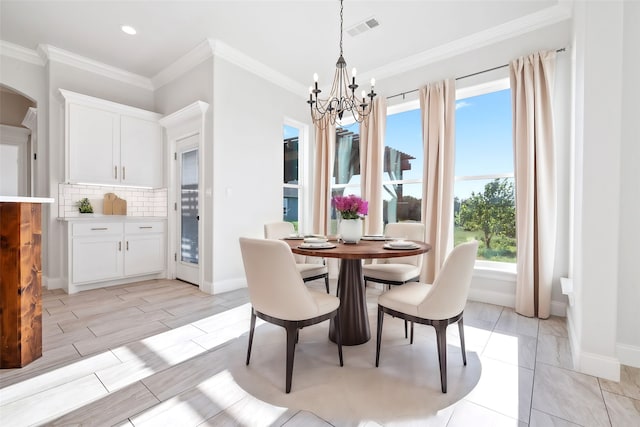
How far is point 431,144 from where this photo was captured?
3.46m

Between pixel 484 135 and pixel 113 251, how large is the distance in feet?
16.4

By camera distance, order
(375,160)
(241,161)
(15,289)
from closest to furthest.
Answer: (15,289)
(241,161)
(375,160)

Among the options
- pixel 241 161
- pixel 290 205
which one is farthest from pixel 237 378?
pixel 290 205

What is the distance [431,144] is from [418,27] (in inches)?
50.4

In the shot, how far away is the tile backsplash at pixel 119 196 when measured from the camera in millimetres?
3787

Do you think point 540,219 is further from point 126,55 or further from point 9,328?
point 126,55

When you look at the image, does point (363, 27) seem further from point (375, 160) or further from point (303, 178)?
point (303, 178)

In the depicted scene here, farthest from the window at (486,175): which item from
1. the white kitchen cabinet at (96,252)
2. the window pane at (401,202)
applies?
the white kitchen cabinet at (96,252)

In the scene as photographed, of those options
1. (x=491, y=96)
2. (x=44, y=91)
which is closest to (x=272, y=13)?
(x=491, y=96)

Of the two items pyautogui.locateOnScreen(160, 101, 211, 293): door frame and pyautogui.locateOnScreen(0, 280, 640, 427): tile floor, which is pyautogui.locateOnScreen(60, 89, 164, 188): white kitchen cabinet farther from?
pyautogui.locateOnScreen(0, 280, 640, 427): tile floor

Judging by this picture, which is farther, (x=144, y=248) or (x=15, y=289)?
(x=144, y=248)

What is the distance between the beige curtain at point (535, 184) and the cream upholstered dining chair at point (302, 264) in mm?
2015

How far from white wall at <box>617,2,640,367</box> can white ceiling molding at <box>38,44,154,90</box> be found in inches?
217

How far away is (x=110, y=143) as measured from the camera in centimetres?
389
